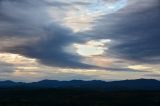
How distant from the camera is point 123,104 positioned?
456 feet

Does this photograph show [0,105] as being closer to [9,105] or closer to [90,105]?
[9,105]

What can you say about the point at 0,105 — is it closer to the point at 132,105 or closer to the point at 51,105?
the point at 51,105

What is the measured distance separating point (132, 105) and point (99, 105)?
16090 mm

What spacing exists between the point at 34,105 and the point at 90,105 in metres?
23.0

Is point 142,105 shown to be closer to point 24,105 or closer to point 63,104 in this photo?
point 63,104

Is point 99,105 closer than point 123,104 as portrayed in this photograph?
Yes

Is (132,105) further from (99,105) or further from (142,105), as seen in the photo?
(99,105)

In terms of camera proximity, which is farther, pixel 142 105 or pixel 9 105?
pixel 142 105

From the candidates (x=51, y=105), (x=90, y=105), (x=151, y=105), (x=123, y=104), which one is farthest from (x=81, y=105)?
(x=151, y=105)

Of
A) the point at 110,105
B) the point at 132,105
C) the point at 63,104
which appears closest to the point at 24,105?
the point at 63,104

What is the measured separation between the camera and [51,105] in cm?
13012

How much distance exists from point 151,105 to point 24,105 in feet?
175

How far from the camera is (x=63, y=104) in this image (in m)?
134

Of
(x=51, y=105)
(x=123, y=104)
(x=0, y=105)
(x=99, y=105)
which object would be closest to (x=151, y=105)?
(x=123, y=104)
